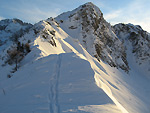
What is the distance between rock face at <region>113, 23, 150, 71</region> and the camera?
28231 mm

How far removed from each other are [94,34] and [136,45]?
53.3 feet

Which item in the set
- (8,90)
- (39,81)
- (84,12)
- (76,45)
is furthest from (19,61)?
(84,12)

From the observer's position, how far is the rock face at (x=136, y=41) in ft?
92.6

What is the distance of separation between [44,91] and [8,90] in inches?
90.0

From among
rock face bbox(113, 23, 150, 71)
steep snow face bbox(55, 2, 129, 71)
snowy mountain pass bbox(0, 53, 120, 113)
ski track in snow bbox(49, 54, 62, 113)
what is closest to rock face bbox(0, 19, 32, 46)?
steep snow face bbox(55, 2, 129, 71)

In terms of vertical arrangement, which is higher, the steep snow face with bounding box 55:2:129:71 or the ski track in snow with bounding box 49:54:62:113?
the steep snow face with bounding box 55:2:129:71

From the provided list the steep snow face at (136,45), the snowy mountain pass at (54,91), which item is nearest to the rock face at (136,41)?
the steep snow face at (136,45)

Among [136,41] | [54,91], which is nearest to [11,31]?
[136,41]

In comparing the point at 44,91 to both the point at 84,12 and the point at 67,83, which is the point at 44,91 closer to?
the point at 67,83

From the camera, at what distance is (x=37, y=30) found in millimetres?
14750

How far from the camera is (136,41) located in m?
31.5

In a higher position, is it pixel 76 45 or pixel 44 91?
pixel 76 45

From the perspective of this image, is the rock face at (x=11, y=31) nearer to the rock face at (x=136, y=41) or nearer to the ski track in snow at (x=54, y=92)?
the ski track in snow at (x=54, y=92)

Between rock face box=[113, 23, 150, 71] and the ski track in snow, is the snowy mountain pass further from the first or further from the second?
rock face box=[113, 23, 150, 71]
